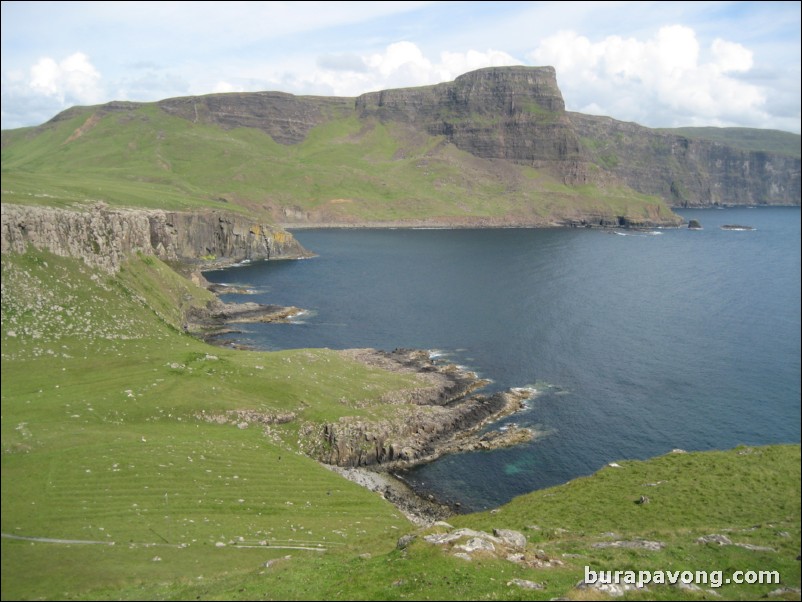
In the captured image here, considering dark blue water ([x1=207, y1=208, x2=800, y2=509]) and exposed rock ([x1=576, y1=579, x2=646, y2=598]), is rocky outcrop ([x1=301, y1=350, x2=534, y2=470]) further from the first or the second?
exposed rock ([x1=576, y1=579, x2=646, y2=598])

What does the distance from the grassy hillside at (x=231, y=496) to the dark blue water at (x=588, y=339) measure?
14.0 metres

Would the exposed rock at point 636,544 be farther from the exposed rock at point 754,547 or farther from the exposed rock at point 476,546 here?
the exposed rock at point 476,546

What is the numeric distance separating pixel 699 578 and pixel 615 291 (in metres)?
130

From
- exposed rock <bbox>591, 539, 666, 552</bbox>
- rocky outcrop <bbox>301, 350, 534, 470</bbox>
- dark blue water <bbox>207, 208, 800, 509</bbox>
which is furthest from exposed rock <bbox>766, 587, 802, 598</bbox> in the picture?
rocky outcrop <bbox>301, 350, 534, 470</bbox>

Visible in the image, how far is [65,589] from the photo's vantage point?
92.6 feet

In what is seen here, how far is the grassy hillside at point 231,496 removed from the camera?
29844mm

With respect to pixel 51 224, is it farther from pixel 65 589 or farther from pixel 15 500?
pixel 65 589

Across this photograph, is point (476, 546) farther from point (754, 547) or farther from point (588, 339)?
point (588, 339)

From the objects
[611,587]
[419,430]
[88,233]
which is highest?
[88,233]

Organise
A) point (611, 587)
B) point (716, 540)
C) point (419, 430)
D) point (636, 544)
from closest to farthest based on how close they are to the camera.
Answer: point (611, 587), point (716, 540), point (636, 544), point (419, 430)

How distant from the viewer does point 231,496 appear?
47656mm

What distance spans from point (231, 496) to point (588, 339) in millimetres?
82001

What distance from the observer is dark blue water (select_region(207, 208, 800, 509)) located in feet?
225

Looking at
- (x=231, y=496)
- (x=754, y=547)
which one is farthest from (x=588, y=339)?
(x=754, y=547)
